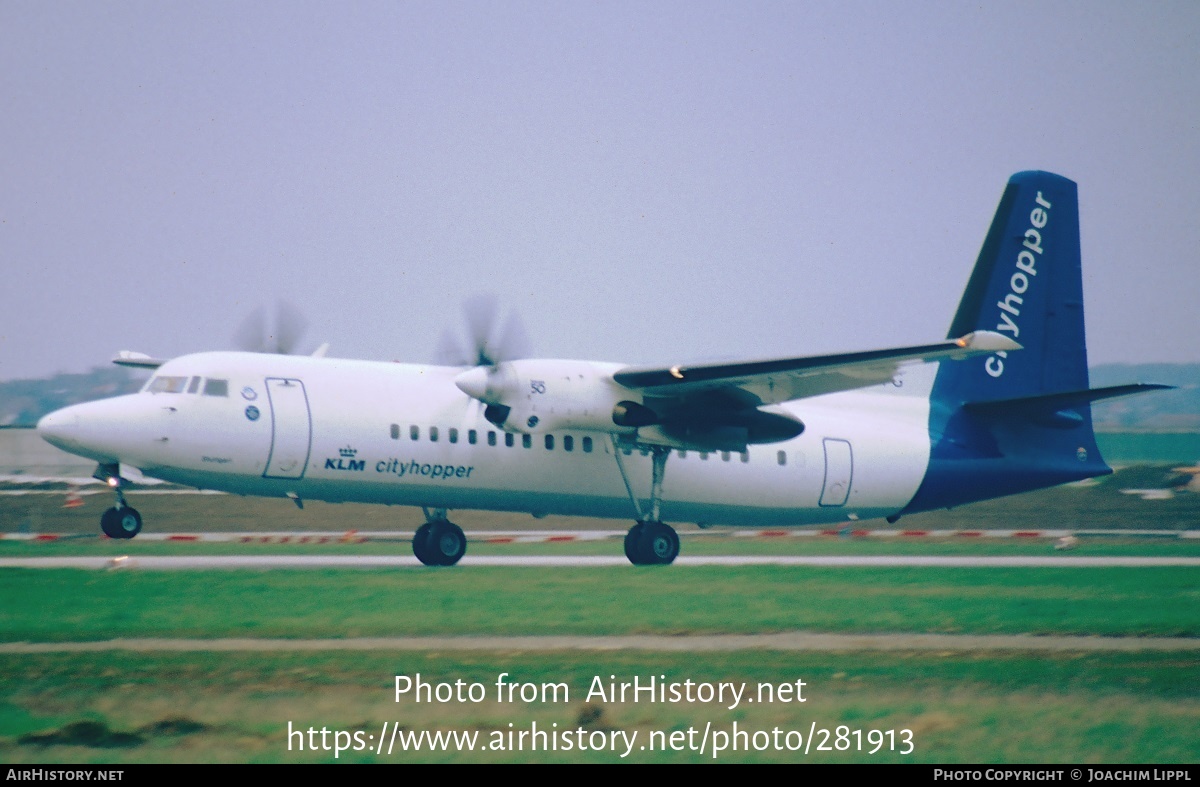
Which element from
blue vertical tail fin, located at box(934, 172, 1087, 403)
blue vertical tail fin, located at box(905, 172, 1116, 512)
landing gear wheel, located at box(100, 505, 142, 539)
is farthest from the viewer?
blue vertical tail fin, located at box(934, 172, 1087, 403)

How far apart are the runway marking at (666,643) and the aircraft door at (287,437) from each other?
285 inches

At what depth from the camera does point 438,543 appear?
75.5 ft

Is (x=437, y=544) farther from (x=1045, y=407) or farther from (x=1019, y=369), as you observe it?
(x=1019, y=369)

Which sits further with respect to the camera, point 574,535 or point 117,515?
point 574,535

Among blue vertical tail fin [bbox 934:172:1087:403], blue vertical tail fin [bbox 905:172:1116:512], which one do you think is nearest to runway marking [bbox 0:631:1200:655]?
blue vertical tail fin [bbox 905:172:1116:512]

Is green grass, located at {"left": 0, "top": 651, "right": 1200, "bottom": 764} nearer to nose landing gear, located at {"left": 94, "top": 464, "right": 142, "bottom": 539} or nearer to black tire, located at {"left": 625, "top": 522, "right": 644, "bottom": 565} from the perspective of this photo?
nose landing gear, located at {"left": 94, "top": 464, "right": 142, "bottom": 539}

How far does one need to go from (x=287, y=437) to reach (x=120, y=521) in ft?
11.6

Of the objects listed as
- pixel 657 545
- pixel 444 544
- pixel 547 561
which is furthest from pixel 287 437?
pixel 657 545

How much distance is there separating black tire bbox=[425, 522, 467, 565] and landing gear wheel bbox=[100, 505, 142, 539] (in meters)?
5.03

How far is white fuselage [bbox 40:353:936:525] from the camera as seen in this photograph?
20641mm

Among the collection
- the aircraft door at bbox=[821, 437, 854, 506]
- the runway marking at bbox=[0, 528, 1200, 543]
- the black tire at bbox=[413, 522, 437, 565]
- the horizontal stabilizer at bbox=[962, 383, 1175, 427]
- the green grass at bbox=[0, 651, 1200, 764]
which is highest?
the horizontal stabilizer at bbox=[962, 383, 1175, 427]

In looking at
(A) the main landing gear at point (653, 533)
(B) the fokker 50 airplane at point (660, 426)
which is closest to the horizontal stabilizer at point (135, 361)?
(B) the fokker 50 airplane at point (660, 426)

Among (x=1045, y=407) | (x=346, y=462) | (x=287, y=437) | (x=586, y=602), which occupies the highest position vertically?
(x=1045, y=407)

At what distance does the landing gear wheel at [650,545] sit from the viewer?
2316 cm
